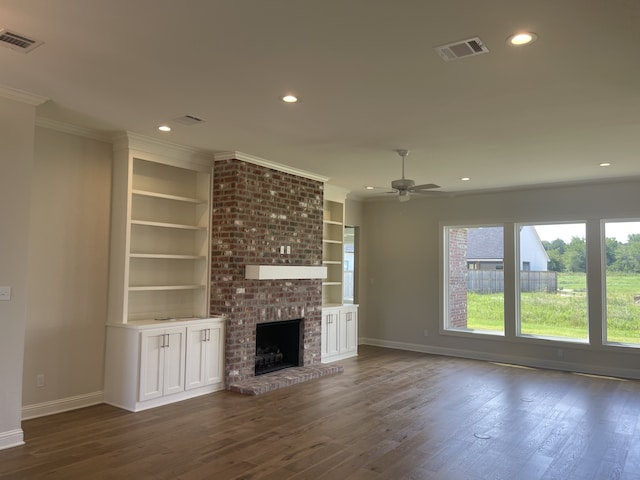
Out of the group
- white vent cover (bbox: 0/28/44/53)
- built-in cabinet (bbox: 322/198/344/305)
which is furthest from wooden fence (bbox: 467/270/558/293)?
white vent cover (bbox: 0/28/44/53)

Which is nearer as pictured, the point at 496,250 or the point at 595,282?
the point at 595,282

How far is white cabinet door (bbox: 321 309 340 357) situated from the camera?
7.45 m

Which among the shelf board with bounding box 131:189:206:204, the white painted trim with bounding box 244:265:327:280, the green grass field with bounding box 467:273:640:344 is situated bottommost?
the green grass field with bounding box 467:273:640:344

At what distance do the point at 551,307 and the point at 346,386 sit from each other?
3.75 metres

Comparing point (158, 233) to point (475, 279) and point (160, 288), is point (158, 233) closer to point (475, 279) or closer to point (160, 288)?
point (160, 288)

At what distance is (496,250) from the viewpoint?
317 inches

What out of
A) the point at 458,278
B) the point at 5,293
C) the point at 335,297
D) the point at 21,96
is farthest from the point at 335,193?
the point at 5,293

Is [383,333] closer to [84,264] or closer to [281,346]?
[281,346]

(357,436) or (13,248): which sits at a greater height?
(13,248)

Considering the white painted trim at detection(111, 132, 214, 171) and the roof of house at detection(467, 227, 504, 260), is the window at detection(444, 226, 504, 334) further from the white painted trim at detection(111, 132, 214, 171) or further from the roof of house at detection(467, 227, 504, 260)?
the white painted trim at detection(111, 132, 214, 171)

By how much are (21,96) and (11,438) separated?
2.78m

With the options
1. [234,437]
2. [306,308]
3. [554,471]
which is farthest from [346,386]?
[554,471]

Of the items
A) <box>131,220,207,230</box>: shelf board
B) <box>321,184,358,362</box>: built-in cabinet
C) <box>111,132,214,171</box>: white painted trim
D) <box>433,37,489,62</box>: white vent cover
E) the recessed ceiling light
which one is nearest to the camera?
the recessed ceiling light

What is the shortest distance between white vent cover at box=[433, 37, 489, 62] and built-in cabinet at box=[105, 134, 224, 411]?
3505 mm
